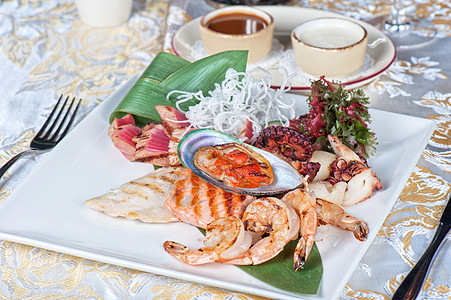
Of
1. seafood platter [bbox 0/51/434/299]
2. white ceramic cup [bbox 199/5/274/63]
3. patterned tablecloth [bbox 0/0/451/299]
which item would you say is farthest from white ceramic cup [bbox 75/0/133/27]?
seafood platter [bbox 0/51/434/299]

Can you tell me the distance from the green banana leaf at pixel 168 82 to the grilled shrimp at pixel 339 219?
2.84ft

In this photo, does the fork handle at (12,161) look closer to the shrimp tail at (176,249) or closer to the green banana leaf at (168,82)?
the green banana leaf at (168,82)

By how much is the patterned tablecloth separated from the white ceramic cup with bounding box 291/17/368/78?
0.74ft

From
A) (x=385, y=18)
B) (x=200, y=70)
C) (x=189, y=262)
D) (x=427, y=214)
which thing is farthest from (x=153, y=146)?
(x=385, y=18)

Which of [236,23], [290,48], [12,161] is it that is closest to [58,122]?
[12,161]

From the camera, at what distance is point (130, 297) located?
1545mm

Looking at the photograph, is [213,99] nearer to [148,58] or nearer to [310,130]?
[310,130]

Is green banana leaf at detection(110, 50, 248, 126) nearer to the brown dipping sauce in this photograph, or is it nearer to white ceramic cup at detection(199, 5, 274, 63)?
white ceramic cup at detection(199, 5, 274, 63)

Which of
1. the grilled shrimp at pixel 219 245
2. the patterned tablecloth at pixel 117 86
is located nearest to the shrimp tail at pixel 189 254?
the grilled shrimp at pixel 219 245

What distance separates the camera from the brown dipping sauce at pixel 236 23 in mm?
2855

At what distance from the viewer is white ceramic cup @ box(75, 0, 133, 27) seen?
325 centimetres

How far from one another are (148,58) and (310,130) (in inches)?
54.6

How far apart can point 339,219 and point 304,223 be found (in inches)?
5.7

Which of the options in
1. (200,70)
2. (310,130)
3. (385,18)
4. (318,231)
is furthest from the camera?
(385,18)
